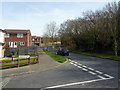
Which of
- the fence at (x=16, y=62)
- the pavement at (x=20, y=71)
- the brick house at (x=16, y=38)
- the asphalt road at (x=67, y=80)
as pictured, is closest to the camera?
the asphalt road at (x=67, y=80)

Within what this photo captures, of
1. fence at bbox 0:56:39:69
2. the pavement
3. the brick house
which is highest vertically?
the brick house

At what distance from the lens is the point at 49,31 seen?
48.5 m

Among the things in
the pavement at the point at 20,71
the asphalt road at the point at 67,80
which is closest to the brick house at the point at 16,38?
the pavement at the point at 20,71

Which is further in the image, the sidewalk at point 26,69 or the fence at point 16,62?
the fence at point 16,62

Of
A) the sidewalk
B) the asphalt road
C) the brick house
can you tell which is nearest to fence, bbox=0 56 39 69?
the sidewalk

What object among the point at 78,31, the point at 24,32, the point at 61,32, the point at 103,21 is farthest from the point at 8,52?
the point at 61,32

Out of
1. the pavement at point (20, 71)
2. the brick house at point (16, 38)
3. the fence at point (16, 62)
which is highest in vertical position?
the brick house at point (16, 38)

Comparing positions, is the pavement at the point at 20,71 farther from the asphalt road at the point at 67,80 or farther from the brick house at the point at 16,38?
the brick house at the point at 16,38

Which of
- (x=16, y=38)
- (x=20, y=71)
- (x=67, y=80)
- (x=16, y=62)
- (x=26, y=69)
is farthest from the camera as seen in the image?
(x=16, y=38)

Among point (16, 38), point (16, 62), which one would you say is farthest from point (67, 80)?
point (16, 38)

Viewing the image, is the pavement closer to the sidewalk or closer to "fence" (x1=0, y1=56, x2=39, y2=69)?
the sidewalk

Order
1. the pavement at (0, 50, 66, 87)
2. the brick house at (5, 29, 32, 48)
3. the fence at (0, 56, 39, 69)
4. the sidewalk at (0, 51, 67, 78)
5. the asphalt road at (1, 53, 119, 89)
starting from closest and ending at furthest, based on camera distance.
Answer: the asphalt road at (1, 53, 119, 89) < the pavement at (0, 50, 66, 87) < the sidewalk at (0, 51, 67, 78) < the fence at (0, 56, 39, 69) < the brick house at (5, 29, 32, 48)

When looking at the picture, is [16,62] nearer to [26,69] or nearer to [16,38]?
[26,69]

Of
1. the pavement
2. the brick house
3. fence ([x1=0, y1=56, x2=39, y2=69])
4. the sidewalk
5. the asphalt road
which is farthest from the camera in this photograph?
the brick house
